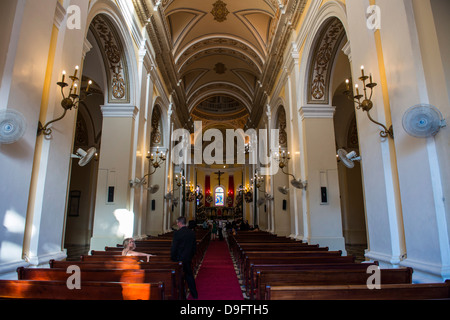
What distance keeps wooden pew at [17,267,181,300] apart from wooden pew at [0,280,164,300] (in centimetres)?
56

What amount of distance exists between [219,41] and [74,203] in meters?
10.3

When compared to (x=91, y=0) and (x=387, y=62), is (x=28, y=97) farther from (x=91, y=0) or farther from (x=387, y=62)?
(x=387, y=62)

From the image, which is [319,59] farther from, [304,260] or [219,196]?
[219,196]

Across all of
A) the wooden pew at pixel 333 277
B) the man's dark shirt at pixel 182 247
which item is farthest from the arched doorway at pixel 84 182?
the wooden pew at pixel 333 277

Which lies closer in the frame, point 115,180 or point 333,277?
point 333,277

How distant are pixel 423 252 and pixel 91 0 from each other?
6361 mm

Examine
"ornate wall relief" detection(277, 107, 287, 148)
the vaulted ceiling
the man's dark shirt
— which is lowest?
the man's dark shirt

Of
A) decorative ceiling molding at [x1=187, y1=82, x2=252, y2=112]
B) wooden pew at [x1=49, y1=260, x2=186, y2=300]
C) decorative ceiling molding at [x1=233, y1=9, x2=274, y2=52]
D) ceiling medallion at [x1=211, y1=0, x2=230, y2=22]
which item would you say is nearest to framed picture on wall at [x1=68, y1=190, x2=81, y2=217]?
decorative ceiling molding at [x1=187, y1=82, x2=252, y2=112]

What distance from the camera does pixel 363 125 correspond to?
14.5 feet

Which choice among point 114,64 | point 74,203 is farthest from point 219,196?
point 114,64

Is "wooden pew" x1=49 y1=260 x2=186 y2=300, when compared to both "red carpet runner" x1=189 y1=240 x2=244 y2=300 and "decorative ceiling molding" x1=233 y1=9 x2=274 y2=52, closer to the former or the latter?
"red carpet runner" x1=189 y1=240 x2=244 y2=300

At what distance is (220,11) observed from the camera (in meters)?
12.7

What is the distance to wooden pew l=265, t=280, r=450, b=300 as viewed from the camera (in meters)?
2.37
